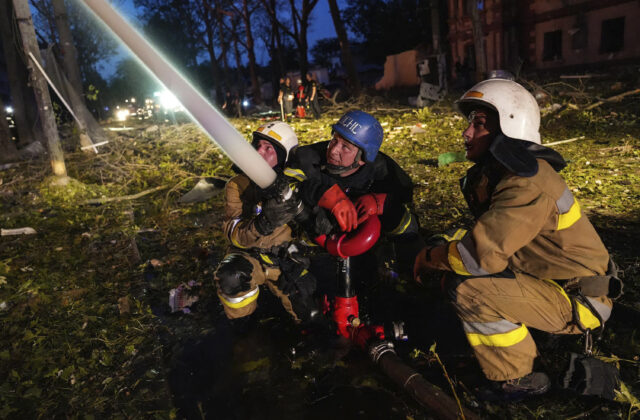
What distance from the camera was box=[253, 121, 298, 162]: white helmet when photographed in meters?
3.31

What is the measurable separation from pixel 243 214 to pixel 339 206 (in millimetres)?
1170

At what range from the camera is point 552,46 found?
2108 cm

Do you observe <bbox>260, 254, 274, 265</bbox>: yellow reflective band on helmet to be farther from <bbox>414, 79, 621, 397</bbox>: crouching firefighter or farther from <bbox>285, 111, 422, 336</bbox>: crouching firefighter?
<bbox>414, 79, 621, 397</bbox>: crouching firefighter

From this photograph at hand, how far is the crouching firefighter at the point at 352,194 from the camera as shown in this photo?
2803mm

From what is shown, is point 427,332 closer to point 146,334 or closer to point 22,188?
point 146,334

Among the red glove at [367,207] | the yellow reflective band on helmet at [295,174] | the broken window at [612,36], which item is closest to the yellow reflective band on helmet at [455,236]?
the red glove at [367,207]

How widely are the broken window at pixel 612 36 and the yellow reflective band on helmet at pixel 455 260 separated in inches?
844

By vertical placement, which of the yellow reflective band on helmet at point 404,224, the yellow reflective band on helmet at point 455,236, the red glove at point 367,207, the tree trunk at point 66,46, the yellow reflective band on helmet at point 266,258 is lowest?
the yellow reflective band on helmet at point 266,258

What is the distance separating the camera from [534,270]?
2.34 m

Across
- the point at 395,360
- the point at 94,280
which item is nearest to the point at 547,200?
the point at 395,360

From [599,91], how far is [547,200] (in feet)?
41.5

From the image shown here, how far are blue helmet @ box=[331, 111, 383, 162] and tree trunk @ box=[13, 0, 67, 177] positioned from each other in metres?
7.43

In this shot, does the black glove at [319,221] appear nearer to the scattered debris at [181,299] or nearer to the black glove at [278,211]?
the black glove at [278,211]

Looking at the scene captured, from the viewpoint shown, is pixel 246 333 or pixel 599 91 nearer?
pixel 246 333
